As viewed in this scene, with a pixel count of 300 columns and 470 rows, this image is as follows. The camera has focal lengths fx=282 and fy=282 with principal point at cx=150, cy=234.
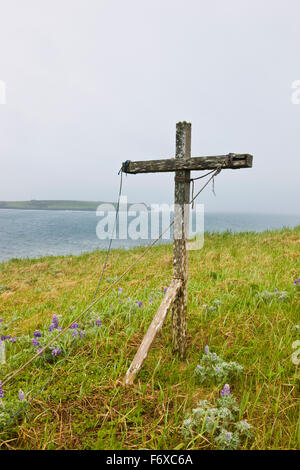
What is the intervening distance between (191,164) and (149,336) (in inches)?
87.2

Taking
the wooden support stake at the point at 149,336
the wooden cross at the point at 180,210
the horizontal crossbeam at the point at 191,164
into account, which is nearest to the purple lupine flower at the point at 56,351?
the wooden support stake at the point at 149,336

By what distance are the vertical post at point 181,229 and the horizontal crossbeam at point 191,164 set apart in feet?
0.32

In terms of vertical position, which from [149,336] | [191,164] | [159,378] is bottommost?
[159,378]

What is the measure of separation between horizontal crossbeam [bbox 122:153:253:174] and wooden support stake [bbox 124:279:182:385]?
1.57 metres

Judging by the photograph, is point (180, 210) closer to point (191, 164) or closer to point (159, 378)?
point (191, 164)

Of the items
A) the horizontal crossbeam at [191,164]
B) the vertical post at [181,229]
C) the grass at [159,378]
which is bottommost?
the grass at [159,378]

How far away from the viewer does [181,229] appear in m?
3.78

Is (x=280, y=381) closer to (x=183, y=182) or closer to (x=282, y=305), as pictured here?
(x=282, y=305)

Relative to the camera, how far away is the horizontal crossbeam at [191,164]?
10.9 ft

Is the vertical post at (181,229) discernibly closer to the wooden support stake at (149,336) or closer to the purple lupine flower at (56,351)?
the wooden support stake at (149,336)

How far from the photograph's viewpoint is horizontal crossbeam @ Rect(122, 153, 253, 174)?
3.33 metres

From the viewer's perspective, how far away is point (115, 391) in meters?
3.25

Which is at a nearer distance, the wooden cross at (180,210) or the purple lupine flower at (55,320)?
the wooden cross at (180,210)

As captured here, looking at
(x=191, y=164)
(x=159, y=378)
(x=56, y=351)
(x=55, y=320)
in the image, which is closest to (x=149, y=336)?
(x=159, y=378)
